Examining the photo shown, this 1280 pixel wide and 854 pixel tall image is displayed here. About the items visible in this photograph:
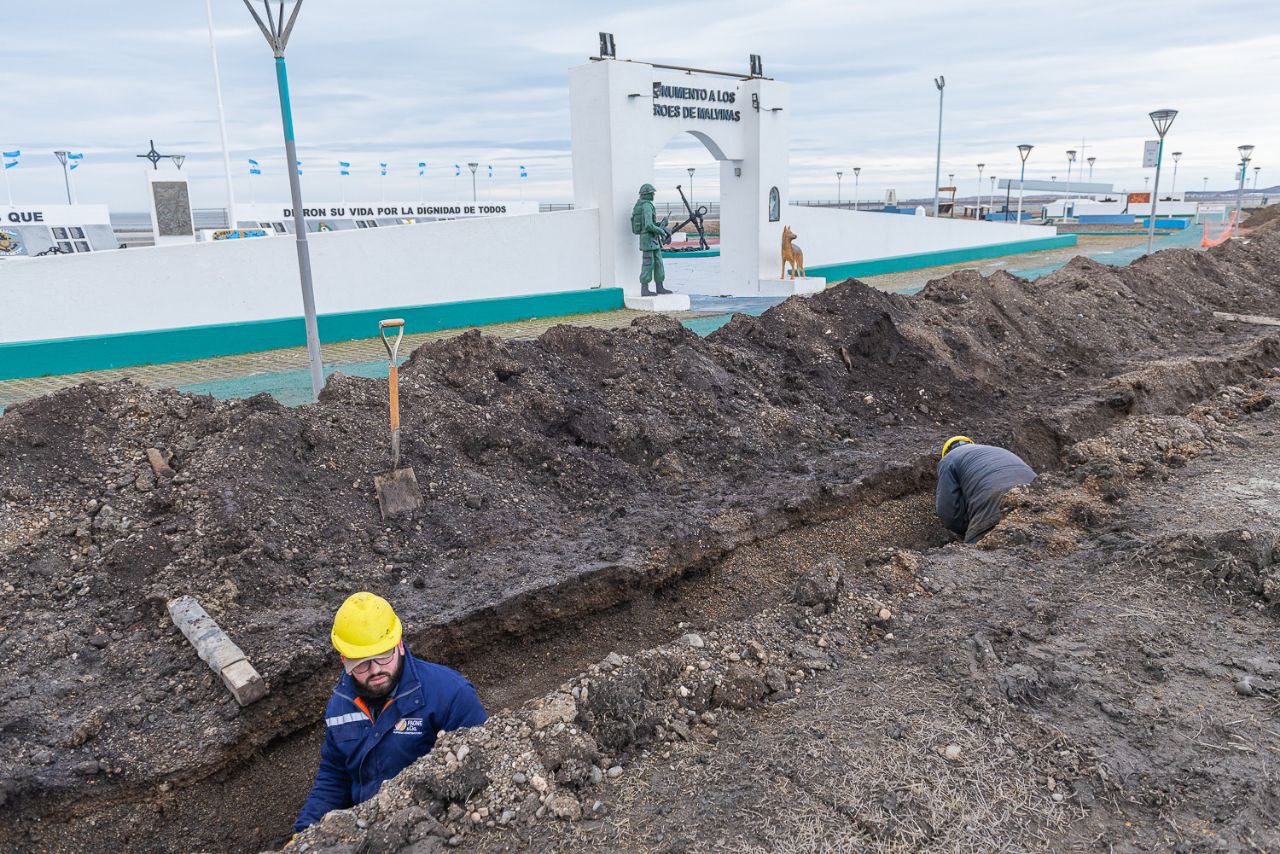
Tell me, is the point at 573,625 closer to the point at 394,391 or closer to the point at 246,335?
the point at 394,391

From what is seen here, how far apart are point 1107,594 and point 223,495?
522cm

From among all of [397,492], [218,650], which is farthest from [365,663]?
[397,492]

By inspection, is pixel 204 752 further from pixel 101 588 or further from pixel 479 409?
pixel 479 409

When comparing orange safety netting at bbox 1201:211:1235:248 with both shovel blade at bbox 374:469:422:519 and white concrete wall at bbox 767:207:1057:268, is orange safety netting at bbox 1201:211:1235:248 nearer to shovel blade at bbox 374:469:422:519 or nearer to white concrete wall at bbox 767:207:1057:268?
white concrete wall at bbox 767:207:1057:268

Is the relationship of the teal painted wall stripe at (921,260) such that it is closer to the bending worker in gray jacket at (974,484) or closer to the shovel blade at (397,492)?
the bending worker in gray jacket at (974,484)

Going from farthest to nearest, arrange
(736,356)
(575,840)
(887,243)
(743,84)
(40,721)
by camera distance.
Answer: (887,243)
(743,84)
(736,356)
(40,721)
(575,840)

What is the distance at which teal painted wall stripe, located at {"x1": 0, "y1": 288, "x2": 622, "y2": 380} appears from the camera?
10664 mm

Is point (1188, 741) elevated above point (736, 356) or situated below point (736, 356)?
below

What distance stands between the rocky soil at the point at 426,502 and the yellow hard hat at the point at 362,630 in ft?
4.02

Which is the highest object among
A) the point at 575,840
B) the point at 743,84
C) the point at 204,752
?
the point at 743,84

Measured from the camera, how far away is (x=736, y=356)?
900 centimetres

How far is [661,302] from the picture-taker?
15.5m

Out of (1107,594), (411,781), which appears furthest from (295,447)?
(1107,594)

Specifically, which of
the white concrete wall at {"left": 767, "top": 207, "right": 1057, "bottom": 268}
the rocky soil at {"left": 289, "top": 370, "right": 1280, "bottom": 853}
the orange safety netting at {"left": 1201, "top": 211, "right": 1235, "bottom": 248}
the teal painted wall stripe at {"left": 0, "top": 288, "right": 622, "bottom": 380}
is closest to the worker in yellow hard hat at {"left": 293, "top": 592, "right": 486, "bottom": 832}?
the rocky soil at {"left": 289, "top": 370, "right": 1280, "bottom": 853}
